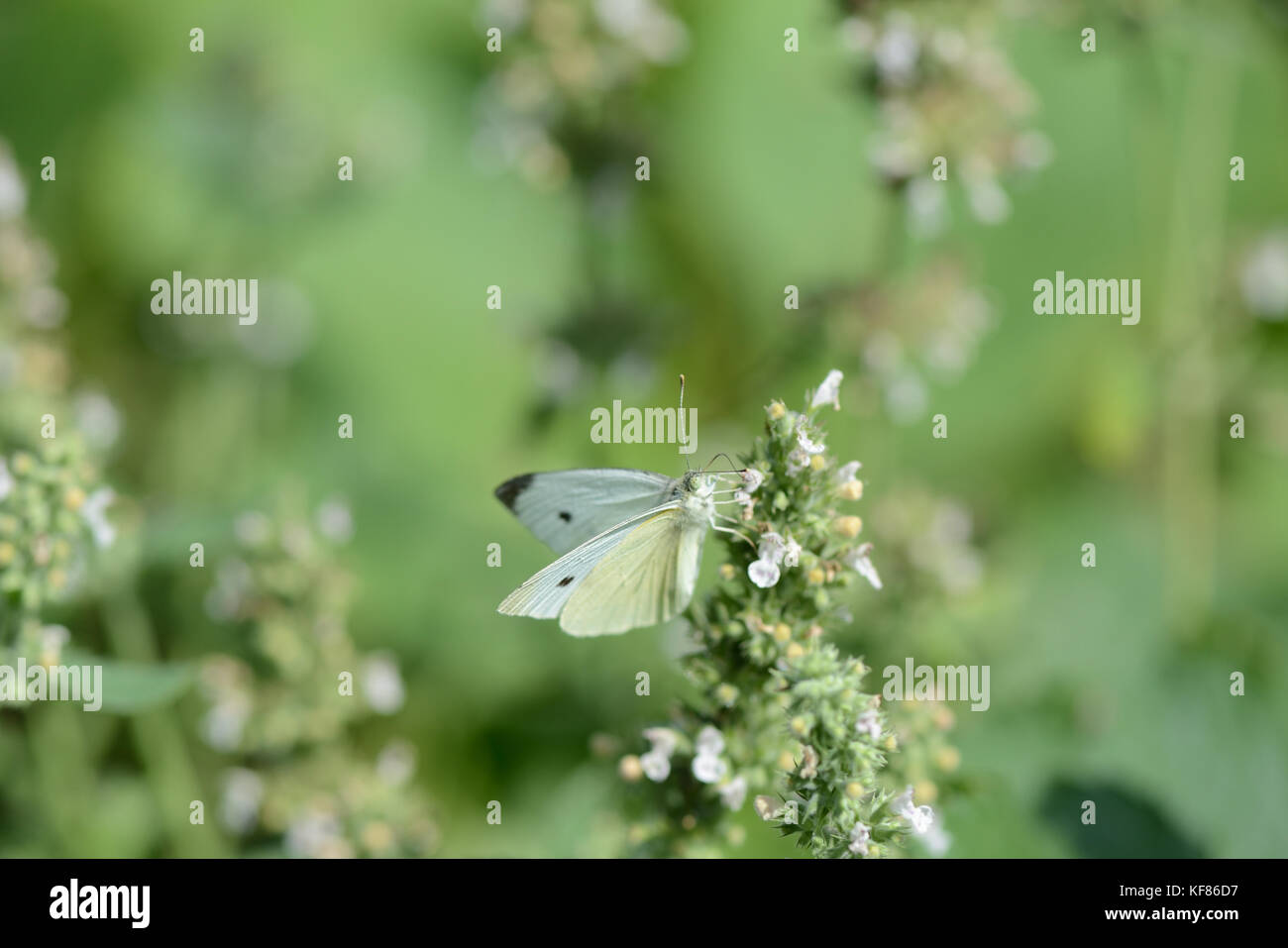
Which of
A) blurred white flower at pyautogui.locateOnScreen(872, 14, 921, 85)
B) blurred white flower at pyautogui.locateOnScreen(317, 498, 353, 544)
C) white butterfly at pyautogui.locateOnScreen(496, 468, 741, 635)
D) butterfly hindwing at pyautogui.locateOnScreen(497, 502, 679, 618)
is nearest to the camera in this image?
butterfly hindwing at pyautogui.locateOnScreen(497, 502, 679, 618)

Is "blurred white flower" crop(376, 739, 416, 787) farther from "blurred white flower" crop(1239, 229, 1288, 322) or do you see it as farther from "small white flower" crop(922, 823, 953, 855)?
"blurred white flower" crop(1239, 229, 1288, 322)

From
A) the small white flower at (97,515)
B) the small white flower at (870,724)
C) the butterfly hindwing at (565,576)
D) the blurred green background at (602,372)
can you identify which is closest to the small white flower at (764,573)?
the small white flower at (870,724)

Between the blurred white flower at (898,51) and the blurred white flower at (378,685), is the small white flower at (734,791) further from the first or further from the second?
the blurred white flower at (898,51)

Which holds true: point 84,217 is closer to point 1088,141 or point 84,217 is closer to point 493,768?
point 493,768

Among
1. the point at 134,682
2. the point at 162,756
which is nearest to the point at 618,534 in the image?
the point at 134,682

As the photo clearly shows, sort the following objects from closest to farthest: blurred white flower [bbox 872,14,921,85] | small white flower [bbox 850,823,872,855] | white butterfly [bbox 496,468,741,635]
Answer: small white flower [bbox 850,823,872,855], white butterfly [bbox 496,468,741,635], blurred white flower [bbox 872,14,921,85]

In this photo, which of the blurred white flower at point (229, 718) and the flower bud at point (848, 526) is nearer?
the flower bud at point (848, 526)

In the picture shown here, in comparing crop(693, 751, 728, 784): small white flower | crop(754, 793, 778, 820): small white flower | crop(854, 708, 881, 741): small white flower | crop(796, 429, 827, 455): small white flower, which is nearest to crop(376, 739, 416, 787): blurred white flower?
crop(693, 751, 728, 784): small white flower
